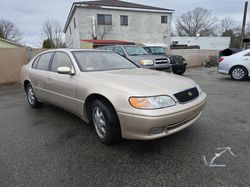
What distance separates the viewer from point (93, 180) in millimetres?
2010

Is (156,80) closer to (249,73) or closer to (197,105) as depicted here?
(197,105)

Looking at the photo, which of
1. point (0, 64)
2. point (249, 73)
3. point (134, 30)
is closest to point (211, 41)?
point (134, 30)

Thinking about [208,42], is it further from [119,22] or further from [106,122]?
[106,122]

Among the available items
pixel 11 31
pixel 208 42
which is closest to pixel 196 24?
pixel 208 42

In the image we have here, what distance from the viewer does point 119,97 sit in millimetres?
2322

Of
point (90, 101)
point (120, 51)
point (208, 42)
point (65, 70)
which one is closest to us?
point (90, 101)

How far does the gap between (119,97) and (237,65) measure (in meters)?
7.31

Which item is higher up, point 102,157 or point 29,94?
point 29,94

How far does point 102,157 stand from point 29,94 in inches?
130

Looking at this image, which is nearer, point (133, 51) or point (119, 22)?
point (133, 51)

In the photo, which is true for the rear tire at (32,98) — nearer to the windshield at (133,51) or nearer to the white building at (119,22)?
the windshield at (133,51)

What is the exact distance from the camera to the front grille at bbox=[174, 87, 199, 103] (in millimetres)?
2394

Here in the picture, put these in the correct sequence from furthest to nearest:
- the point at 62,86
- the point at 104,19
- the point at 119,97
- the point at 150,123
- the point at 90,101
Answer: the point at 104,19 → the point at 62,86 → the point at 90,101 → the point at 119,97 → the point at 150,123

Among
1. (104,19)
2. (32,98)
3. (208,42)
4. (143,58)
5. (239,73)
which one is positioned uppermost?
(104,19)
